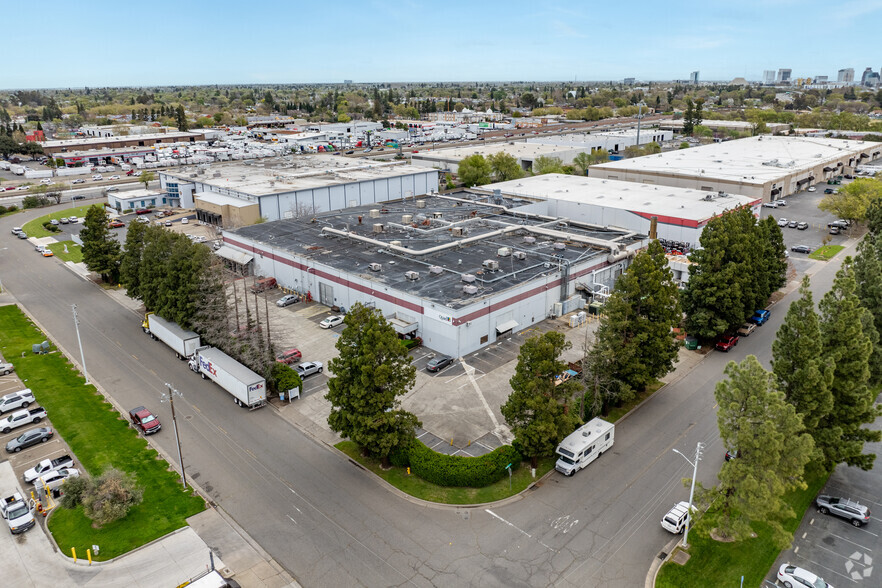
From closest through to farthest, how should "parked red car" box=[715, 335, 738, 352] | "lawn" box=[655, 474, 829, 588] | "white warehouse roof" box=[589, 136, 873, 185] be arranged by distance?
"lawn" box=[655, 474, 829, 588] → "parked red car" box=[715, 335, 738, 352] → "white warehouse roof" box=[589, 136, 873, 185]

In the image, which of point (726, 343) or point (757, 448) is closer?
point (757, 448)

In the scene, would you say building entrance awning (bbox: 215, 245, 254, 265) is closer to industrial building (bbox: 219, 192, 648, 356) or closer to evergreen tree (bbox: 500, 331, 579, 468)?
industrial building (bbox: 219, 192, 648, 356)

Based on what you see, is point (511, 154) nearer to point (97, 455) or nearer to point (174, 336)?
point (174, 336)

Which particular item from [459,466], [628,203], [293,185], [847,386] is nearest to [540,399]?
[459,466]

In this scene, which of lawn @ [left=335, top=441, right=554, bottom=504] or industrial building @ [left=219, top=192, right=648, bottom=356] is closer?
lawn @ [left=335, top=441, right=554, bottom=504]

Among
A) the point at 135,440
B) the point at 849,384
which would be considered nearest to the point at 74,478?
the point at 135,440

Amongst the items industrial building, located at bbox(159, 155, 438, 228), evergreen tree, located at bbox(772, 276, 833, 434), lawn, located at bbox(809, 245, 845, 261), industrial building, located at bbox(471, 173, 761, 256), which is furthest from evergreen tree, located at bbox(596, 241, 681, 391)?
industrial building, located at bbox(159, 155, 438, 228)
